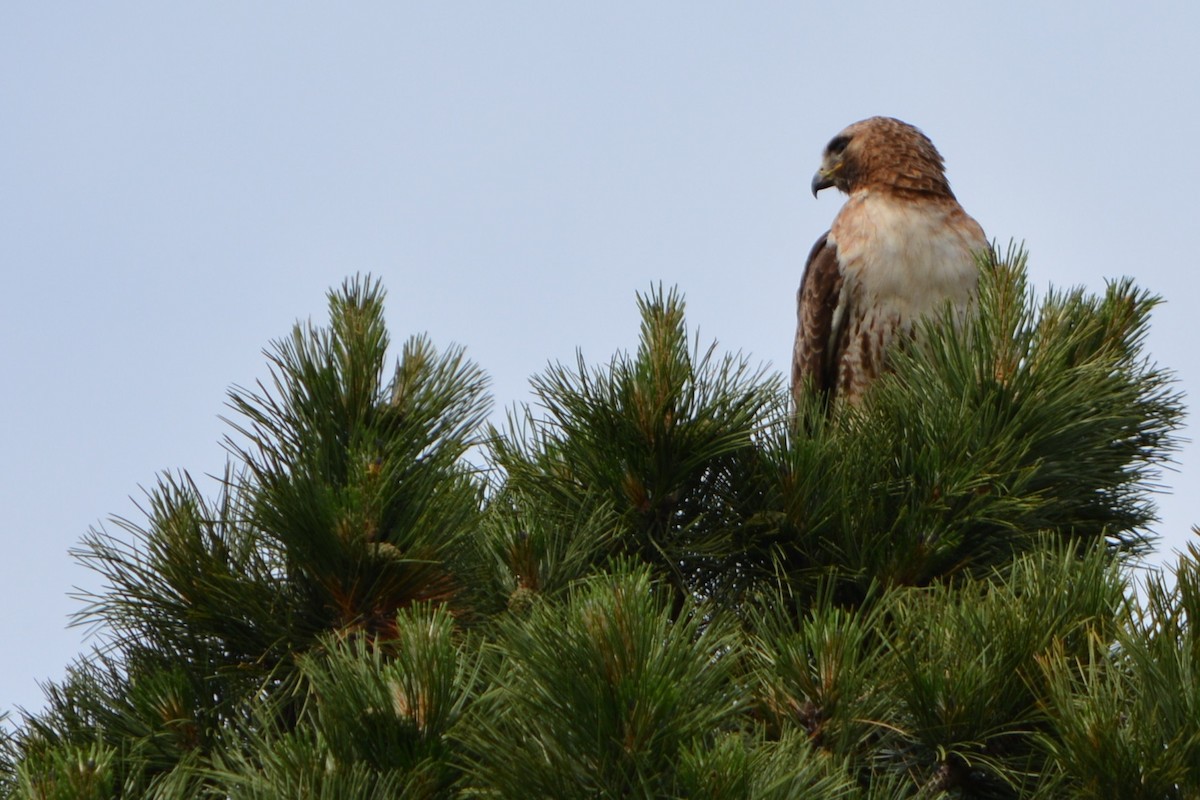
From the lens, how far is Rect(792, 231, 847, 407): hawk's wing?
7223mm

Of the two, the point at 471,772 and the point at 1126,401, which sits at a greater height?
the point at 1126,401

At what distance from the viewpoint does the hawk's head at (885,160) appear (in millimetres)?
7645

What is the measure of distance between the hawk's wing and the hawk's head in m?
0.61

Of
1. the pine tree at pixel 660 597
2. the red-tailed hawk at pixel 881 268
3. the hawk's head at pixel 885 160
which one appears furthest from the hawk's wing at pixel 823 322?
the pine tree at pixel 660 597

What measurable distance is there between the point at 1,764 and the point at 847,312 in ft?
15.9

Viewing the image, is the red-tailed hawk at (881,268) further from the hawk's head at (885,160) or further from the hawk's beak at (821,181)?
the hawk's beak at (821,181)

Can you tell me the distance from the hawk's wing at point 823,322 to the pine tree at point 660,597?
293cm

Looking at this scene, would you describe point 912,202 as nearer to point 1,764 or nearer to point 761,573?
point 761,573

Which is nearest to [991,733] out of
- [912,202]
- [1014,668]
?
[1014,668]

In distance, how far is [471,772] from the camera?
257cm

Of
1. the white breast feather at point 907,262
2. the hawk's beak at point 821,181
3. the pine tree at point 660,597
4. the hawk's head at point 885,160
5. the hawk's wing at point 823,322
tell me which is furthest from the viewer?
the hawk's beak at point 821,181

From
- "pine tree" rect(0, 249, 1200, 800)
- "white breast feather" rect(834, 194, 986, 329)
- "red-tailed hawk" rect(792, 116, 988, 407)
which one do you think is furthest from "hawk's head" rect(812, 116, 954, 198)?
"pine tree" rect(0, 249, 1200, 800)

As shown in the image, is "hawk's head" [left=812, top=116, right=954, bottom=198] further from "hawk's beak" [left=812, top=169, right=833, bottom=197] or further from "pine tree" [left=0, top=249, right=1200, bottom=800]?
"pine tree" [left=0, top=249, right=1200, bottom=800]

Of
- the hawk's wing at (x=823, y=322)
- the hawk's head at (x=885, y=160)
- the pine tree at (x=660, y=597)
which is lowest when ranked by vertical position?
the pine tree at (x=660, y=597)
